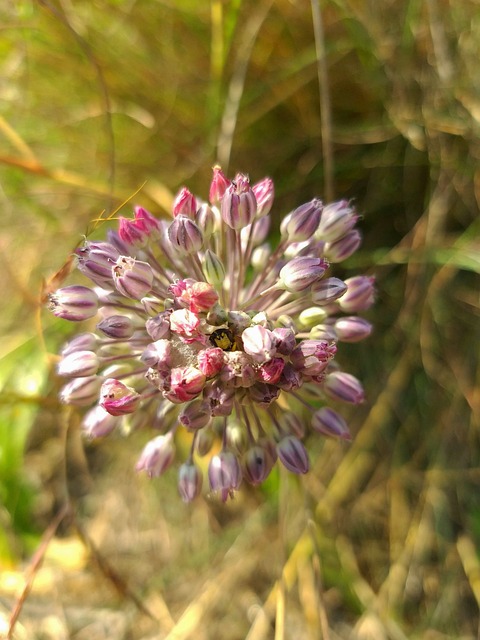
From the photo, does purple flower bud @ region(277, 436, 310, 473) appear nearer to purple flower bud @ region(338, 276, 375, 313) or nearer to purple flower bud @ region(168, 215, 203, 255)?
purple flower bud @ region(338, 276, 375, 313)

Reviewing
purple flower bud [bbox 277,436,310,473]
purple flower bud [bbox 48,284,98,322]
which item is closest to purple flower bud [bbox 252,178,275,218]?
purple flower bud [bbox 48,284,98,322]

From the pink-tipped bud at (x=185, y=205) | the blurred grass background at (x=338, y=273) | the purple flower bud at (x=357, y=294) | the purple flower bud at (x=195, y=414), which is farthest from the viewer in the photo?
the blurred grass background at (x=338, y=273)

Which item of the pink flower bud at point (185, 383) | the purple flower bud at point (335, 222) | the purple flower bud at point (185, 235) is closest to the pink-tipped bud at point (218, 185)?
the purple flower bud at point (185, 235)

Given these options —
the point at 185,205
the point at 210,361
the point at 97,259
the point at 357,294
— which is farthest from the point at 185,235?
the point at 357,294

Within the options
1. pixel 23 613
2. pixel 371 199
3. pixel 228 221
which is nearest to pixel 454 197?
pixel 371 199

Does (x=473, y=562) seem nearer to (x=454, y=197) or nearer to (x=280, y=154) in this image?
(x=454, y=197)

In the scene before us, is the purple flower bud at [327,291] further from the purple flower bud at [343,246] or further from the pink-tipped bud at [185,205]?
the pink-tipped bud at [185,205]

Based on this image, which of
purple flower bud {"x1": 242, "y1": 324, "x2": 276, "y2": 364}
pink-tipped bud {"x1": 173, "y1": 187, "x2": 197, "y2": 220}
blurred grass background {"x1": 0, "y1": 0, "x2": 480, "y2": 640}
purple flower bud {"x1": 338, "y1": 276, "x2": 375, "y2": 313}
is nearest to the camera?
purple flower bud {"x1": 242, "y1": 324, "x2": 276, "y2": 364}

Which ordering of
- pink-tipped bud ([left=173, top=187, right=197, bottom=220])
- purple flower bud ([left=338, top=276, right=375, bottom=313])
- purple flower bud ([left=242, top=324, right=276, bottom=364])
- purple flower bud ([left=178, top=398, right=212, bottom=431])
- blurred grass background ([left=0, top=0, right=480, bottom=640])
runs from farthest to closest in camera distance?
blurred grass background ([left=0, top=0, right=480, bottom=640]), purple flower bud ([left=338, top=276, right=375, bottom=313]), pink-tipped bud ([left=173, top=187, right=197, bottom=220]), purple flower bud ([left=178, top=398, right=212, bottom=431]), purple flower bud ([left=242, top=324, right=276, bottom=364])
